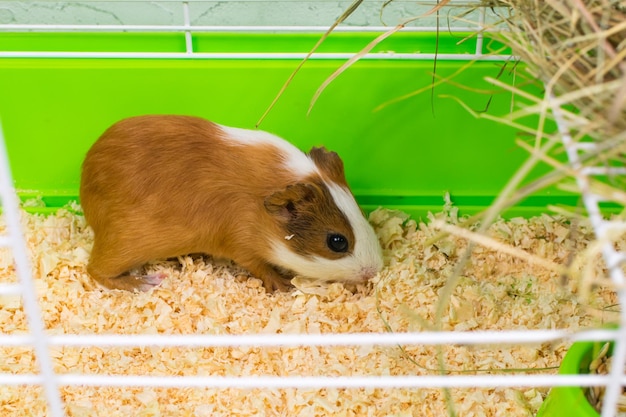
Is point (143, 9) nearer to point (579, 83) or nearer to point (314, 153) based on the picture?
point (314, 153)

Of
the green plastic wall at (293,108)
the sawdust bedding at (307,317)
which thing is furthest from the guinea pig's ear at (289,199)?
the green plastic wall at (293,108)

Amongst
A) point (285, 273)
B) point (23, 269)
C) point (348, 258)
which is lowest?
point (285, 273)

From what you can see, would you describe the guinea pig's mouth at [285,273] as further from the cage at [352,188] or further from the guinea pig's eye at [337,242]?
the guinea pig's eye at [337,242]

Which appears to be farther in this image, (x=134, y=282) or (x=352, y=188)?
(x=352, y=188)

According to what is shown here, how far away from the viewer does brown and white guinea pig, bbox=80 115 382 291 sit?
72.3 inches

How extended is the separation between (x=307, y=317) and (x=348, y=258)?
191 mm

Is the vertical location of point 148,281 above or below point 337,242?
below

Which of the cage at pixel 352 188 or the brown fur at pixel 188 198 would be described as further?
the brown fur at pixel 188 198

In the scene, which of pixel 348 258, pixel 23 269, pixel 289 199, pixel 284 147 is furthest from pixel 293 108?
pixel 23 269

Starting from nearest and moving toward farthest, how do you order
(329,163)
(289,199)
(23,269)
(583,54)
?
(23,269) < (583,54) < (289,199) < (329,163)

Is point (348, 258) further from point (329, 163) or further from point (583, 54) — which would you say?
point (583, 54)

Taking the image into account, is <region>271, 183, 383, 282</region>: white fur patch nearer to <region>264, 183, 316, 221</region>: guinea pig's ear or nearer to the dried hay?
<region>264, 183, 316, 221</region>: guinea pig's ear

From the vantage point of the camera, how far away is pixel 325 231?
183cm

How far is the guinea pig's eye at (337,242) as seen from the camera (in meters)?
1.83
